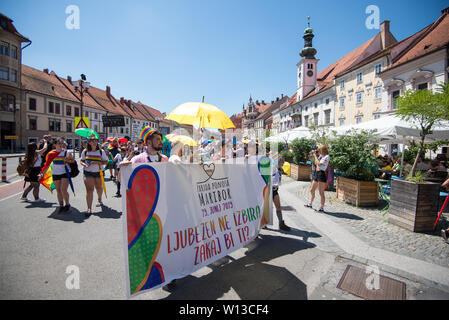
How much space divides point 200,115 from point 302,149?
9153 mm

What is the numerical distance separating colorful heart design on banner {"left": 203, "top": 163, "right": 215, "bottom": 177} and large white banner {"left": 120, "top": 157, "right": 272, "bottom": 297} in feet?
0.04

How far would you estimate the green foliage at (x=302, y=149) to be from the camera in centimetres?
1218

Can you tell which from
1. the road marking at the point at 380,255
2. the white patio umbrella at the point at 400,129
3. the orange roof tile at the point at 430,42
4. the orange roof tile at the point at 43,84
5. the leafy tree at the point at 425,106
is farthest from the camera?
the orange roof tile at the point at 43,84

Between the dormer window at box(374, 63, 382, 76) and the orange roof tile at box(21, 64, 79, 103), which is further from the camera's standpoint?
the orange roof tile at box(21, 64, 79, 103)

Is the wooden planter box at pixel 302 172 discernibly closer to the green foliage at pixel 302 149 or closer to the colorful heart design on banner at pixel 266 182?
the green foliage at pixel 302 149

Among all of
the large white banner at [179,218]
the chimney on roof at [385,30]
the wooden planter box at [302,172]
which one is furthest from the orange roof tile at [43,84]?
the chimney on roof at [385,30]

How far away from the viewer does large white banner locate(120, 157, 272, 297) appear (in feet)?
8.14

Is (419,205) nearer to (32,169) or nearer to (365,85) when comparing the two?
(32,169)

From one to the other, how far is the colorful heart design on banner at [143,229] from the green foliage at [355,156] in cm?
639

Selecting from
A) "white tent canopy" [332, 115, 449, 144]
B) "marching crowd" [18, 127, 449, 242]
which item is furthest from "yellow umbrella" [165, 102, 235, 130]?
"white tent canopy" [332, 115, 449, 144]

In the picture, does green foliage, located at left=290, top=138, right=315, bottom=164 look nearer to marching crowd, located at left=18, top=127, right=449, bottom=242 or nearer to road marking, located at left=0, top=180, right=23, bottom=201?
marching crowd, located at left=18, top=127, right=449, bottom=242

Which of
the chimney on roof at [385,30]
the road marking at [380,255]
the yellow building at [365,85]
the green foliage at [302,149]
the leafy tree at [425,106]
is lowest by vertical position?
the road marking at [380,255]

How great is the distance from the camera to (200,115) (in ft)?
15.3
